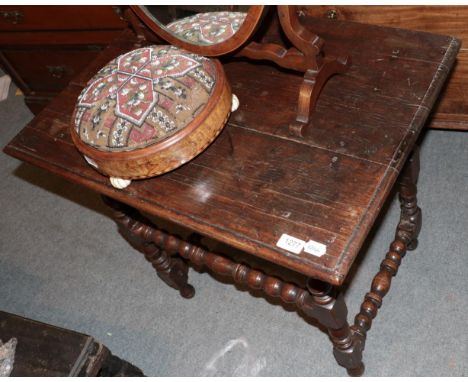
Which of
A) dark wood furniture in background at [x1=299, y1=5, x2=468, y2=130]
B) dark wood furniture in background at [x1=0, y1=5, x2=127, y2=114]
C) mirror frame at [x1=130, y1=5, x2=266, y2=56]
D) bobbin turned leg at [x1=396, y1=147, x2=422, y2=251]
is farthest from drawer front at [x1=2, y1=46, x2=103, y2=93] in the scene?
bobbin turned leg at [x1=396, y1=147, x2=422, y2=251]

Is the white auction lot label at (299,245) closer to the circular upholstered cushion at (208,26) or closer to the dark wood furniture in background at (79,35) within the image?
the circular upholstered cushion at (208,26)

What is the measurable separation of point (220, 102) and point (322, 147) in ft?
0.74

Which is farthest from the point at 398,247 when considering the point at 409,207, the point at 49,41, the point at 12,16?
the point at 12,16

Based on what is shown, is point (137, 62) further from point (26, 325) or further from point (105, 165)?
point (26, 325)

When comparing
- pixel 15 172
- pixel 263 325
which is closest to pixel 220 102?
pixel 263 325

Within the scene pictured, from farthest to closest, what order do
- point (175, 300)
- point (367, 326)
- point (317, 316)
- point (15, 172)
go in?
point (15, 172) → point (175, 300) → point (367, 326) → point (317, 316)

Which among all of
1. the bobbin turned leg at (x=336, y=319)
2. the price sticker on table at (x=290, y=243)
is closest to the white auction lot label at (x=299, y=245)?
the price sticker on table at (x=290, y=243)

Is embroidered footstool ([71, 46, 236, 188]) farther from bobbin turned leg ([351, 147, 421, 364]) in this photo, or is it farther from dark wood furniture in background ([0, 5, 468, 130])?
bobbin turned leg ([351, 147, 421, 364])

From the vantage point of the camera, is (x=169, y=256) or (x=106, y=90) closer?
(x=106, y=90)

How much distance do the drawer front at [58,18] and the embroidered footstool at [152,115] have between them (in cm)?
84

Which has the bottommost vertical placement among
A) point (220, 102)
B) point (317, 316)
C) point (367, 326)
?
point (367, 326)

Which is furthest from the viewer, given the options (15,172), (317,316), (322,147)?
(15,172)

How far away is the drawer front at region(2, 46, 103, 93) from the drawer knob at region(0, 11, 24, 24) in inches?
6.0

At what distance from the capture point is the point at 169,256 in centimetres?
157
